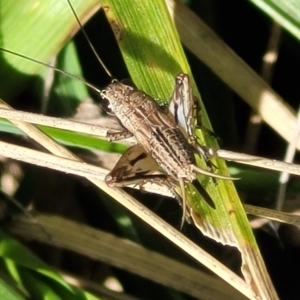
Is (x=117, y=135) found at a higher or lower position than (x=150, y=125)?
lower

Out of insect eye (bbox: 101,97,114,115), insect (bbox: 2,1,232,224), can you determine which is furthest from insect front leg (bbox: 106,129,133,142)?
insect eye (bbox: 101,97,114,115)

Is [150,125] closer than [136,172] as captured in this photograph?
No

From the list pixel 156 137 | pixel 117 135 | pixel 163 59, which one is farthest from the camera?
pixel 156 137

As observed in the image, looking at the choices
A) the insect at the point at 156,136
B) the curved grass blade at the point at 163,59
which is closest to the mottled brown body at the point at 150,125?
the insect at the point at 156,136

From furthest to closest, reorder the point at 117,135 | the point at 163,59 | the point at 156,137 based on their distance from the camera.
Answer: the point at 156,137
the point at 117,135
the point at 163,59

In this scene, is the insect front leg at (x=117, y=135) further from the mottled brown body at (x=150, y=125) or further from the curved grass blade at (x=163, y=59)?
the curved grass blade at (x=163, y=59)

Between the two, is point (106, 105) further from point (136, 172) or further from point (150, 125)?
point (136, 172)

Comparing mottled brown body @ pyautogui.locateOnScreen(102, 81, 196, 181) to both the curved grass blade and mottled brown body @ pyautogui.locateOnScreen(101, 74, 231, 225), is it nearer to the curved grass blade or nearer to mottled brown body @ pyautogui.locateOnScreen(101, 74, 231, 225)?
mottled brown body @ pyautogui.locateOnScreen(101, 74, 231, 225)

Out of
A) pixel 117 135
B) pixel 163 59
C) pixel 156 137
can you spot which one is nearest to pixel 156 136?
pixel 156 137

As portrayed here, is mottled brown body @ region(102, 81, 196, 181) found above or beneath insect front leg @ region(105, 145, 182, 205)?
above
